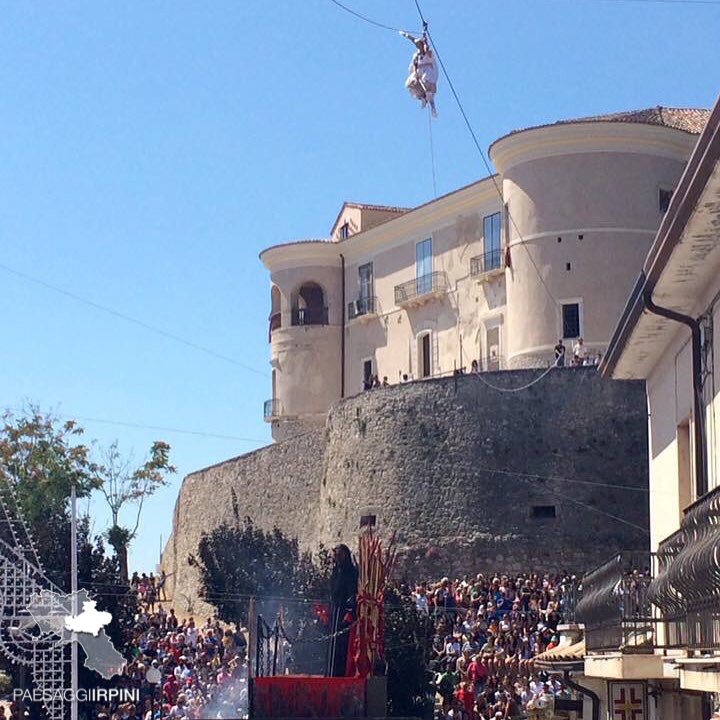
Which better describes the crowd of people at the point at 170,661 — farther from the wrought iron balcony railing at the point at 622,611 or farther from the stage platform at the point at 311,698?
the stage platform at the point at 311,698

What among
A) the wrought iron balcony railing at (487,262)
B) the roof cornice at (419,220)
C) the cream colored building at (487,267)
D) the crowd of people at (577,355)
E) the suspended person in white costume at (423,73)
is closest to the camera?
the suspended person in white costume at (423,73)

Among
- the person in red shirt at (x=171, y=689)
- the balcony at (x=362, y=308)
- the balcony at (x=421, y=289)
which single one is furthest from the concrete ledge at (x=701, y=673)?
the balcony at (x=362, y=308)

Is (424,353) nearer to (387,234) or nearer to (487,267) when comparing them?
(387,234)

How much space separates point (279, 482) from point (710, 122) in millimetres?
42782

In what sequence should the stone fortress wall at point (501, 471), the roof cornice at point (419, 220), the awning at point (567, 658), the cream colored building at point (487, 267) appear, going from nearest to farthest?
1. the awning at point (567, 658)
2. the stone fortress wall at point (501, 471)
3. the cream colored building at point (487, 267)
4. the roof cornice at point (419, 220)

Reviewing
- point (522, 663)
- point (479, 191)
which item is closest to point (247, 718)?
point (522, 663)

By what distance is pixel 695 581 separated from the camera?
1040cm

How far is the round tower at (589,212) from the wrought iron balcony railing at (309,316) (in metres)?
12.4

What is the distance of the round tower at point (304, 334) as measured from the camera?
2173 inches

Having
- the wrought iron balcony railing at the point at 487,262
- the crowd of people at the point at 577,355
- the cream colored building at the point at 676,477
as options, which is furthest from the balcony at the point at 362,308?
the cream colored building at the point at 676,477

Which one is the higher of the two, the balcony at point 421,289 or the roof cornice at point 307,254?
the roof cornice at point 307,254

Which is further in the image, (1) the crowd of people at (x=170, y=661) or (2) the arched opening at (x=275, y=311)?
(2) the arched opening at (x=275, y=311)

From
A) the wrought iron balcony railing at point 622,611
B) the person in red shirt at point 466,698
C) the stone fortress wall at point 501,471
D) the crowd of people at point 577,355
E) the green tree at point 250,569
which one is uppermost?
the crowd of people at point 577,355

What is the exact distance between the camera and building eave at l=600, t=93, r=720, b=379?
10.4m
